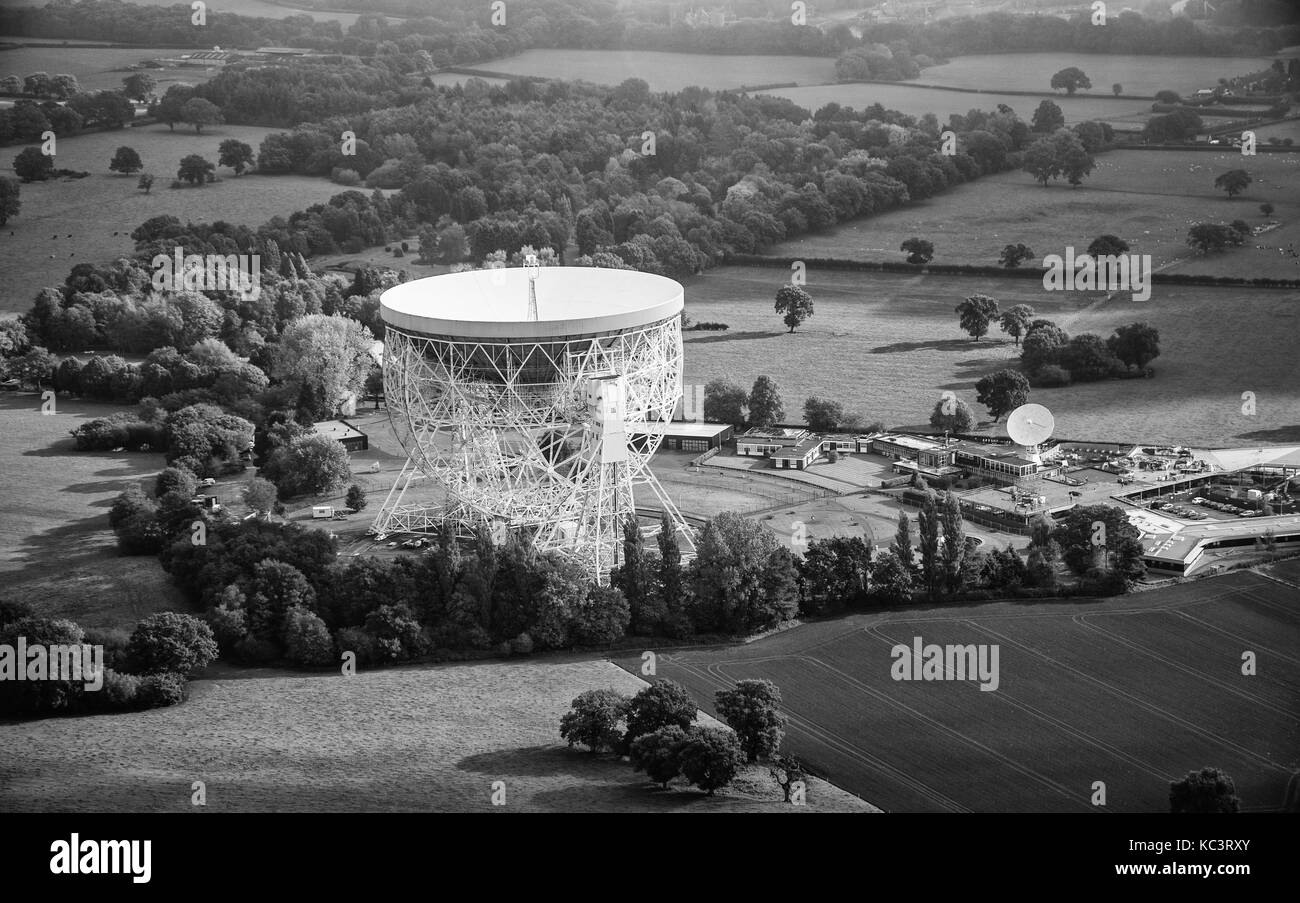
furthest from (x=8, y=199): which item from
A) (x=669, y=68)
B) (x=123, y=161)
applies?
(x=669, y=68)

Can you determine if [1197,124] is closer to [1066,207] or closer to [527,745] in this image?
[1066,207]

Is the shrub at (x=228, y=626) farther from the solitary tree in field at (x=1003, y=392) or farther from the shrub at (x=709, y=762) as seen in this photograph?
the solitary tree in field at (x=1003, y=392)

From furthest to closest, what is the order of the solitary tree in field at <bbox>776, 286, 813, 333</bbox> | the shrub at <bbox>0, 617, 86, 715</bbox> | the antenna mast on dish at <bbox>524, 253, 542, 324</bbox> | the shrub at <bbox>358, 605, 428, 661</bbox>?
the solitary tree in field at <bbox>776, 286, 813, 333</bbox> < the antenna mast on dish at <bbox>524, 253, 542, 324</bbox> < the shrub at <bbox>358, 605, 428, 661</bbox> < the shrub at <bbox>0, 617, 86, 715</bbox>

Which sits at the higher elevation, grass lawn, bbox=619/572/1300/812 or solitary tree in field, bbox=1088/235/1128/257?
solitary tree in field, bbox=1088/235/1128/257

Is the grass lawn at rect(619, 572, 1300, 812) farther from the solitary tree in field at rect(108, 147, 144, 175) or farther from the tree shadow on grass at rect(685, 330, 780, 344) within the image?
the solitary tree in field at rect(108, 147, 144, 175)

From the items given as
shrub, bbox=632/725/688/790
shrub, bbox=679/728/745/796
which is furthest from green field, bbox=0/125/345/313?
shrub, bbox=679/728/745/796
